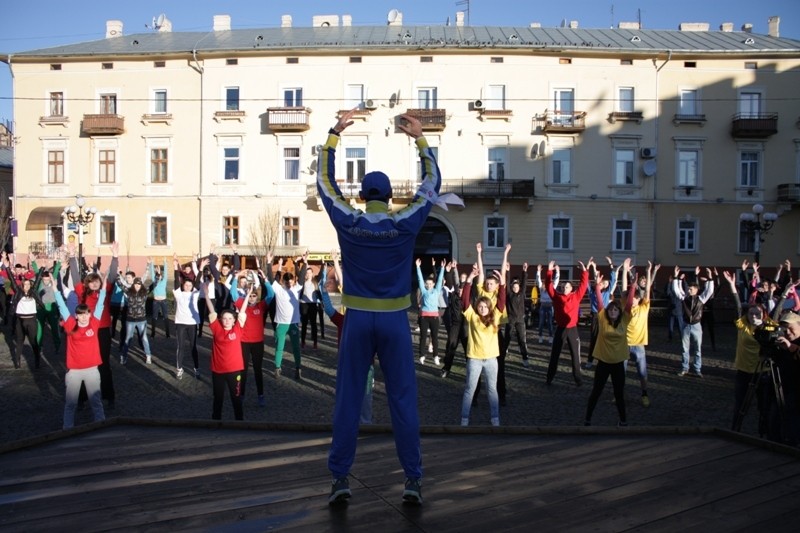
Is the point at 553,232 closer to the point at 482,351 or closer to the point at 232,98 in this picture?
the point at 232,98

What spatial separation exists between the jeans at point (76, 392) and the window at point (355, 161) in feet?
103

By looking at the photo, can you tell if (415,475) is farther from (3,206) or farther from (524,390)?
(3,206)

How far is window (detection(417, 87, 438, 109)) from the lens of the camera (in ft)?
126

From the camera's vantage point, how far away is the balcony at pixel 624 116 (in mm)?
38125

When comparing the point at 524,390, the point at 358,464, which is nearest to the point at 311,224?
the point at 524,390

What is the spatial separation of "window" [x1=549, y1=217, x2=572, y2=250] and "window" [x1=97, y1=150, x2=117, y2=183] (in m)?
27.4

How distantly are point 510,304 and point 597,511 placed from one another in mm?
11664

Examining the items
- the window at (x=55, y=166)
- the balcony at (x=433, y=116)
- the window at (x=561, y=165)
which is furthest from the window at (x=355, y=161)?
the window at (x=55, y=166)

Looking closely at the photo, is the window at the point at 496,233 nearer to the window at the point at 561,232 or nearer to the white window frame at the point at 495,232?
the white window frame at the point at 495,232

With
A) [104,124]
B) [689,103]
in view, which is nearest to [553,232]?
[689,103]

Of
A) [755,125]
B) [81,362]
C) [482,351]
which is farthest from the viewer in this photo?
[755,125]

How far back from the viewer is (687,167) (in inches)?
1540

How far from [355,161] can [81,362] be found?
105ft

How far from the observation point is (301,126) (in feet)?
125
